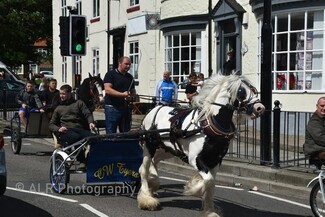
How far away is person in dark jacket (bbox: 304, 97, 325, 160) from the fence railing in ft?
8.14

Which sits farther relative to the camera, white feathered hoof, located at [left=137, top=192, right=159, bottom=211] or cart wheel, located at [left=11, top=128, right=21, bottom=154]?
cart wheel, located at [left=11, top=128, right=21, bottom=154]

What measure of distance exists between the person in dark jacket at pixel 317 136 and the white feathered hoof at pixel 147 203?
2.15 meters

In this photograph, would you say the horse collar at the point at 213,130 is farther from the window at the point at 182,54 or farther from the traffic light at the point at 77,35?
the window at the point at 182,54

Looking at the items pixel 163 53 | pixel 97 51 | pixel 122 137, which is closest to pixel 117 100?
pixel 122 137

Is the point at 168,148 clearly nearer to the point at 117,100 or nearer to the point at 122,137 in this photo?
the point at 122,137

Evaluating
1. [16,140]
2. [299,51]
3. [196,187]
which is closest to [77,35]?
[16,140]

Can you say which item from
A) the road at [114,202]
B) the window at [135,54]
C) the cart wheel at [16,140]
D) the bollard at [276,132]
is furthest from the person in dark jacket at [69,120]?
the window at [135,54]

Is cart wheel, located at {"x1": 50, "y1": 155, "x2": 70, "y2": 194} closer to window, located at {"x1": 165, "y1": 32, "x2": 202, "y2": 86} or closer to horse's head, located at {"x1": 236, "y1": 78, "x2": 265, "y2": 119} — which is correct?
horse's head, located at {"x1": 236, "y1": 78, "x2": 265, "y2": 119}

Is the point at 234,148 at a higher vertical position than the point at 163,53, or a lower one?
lower

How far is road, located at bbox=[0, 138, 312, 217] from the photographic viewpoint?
7160 millimetres

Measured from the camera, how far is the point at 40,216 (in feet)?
22.6

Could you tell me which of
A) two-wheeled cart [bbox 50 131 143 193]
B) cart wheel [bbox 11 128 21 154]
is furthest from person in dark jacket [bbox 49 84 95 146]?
cart wheel [bbox 11 128 21 154]

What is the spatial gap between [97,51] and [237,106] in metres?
23.2

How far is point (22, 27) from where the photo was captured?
4278 cm
